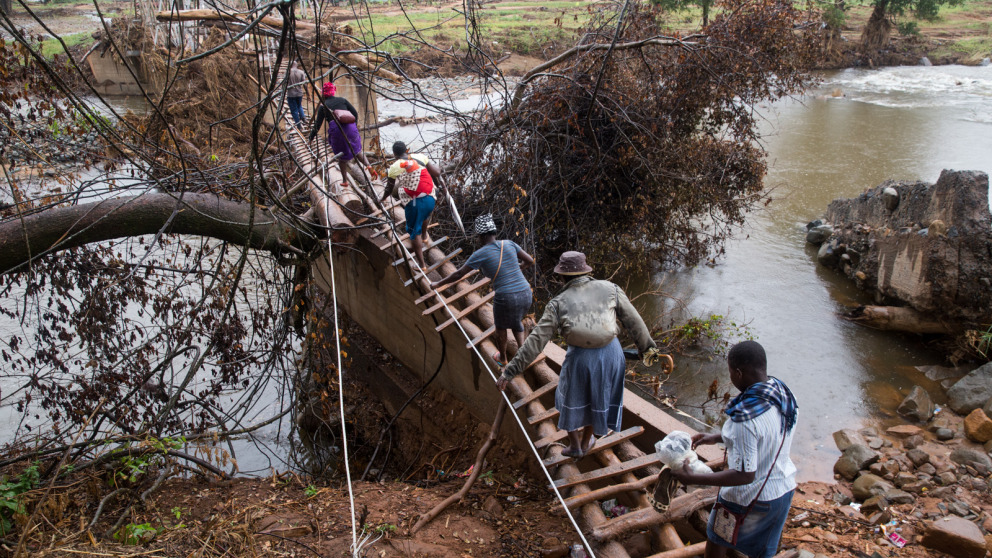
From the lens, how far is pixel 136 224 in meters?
6.61

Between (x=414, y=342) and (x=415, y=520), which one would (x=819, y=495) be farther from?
(x=414, y=342)

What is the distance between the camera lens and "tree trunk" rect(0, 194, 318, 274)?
584cm

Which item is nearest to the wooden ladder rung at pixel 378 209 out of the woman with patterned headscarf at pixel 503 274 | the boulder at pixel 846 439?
the woman with patterned headscarf at pixel 503 274

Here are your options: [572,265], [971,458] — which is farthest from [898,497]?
[572,265]

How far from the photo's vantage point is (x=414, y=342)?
859 cm

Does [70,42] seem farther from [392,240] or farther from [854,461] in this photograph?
[854,461]

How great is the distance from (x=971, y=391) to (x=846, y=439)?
2.19 m

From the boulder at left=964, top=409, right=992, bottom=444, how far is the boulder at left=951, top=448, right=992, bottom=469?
45 cm

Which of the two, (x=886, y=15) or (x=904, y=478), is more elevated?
(x=886, y=15)

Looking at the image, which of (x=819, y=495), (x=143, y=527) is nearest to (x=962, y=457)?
(x=819, y=495)

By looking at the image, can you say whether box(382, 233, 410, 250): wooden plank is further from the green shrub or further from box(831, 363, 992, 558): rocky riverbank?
box(831, 363, 992, 558): rocky riverbank

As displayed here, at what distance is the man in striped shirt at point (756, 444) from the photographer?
3.23m

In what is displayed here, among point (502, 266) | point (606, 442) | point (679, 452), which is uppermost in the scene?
point (502, 266)

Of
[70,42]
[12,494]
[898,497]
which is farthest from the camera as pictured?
[70,42]
